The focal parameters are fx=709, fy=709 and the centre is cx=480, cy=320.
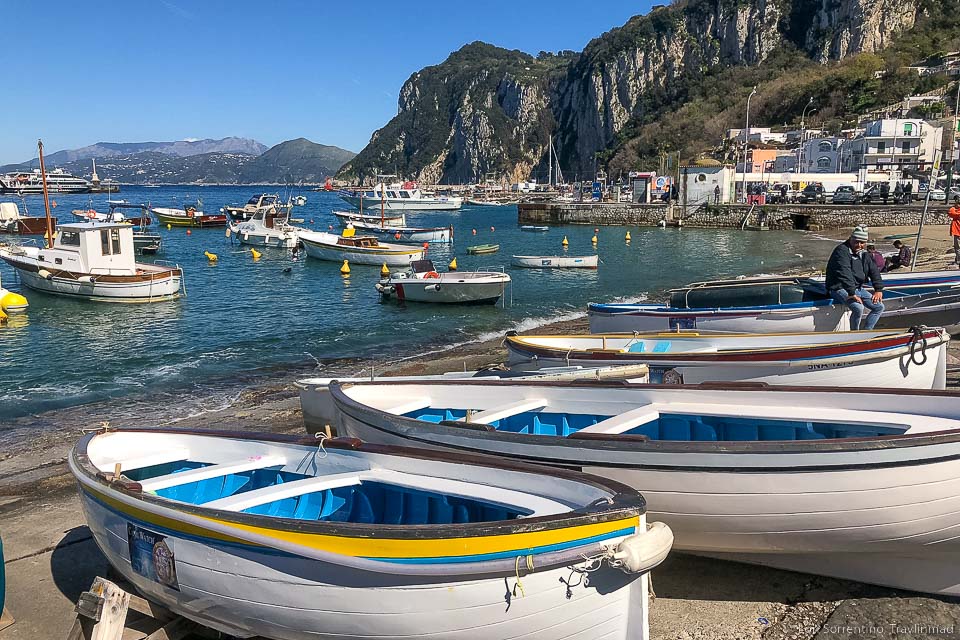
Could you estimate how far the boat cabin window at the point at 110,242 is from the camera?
3006 cm

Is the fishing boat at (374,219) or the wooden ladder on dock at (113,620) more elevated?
the fishing boat at (374,219)

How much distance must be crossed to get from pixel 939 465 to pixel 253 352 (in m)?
18.6

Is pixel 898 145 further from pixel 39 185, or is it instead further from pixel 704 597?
pixel 39 185

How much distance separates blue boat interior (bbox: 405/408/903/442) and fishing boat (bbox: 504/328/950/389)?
2998mm

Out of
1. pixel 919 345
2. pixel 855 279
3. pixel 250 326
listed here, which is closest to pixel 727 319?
pixel 855 279

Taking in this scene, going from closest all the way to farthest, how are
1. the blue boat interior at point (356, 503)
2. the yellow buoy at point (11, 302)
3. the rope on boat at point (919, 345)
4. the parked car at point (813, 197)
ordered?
the blue boat interior at point (356, 503) → the rope on boat at point (919, 345) → the yellow buoy at point (11, 302) → the parked car at point (813, 197)

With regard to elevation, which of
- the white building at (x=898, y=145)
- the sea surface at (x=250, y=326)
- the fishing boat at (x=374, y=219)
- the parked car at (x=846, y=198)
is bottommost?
the sea surface at (x=250, y=326)

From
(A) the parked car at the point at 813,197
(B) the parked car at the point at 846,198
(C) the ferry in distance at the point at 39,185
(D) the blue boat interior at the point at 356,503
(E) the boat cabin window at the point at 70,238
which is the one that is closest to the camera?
(D) the blue boat interior at the point at 356,503

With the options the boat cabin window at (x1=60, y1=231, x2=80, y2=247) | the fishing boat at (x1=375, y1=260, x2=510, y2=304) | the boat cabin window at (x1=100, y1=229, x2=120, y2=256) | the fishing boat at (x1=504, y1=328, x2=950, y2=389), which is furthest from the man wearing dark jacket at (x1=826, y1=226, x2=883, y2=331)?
the boat cabin window at (x1=60, y1=231, x2=80, y2=247)

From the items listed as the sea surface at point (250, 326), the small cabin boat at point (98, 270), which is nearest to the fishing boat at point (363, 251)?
Result: the sea surface at point (250, 326)

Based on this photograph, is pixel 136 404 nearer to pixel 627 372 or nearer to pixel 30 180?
pixel 627 372

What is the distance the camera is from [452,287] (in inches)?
1059

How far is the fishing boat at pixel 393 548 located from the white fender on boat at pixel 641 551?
0.04ft

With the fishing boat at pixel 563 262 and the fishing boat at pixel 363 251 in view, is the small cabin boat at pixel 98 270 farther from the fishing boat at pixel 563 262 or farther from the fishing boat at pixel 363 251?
the fishing boat at pixel 563 262
